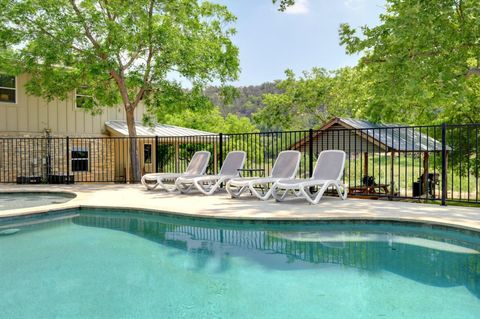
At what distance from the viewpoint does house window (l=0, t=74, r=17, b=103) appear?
15984 mm

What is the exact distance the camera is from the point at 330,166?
8.94 meters

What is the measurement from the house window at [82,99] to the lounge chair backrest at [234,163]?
24.9ft

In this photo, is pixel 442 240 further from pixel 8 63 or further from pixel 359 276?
pixel 8 63

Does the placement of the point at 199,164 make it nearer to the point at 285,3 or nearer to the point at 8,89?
the point at 285,3

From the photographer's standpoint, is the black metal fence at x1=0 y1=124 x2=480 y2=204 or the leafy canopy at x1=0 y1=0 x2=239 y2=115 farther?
the leafy canopy at x1=0 y1=0 x2=239 y2=115

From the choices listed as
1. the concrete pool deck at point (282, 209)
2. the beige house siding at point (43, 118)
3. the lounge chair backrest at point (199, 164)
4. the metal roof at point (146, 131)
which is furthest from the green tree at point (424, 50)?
the beige house siding at point (43, 118)

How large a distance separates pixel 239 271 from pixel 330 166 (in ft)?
16.5

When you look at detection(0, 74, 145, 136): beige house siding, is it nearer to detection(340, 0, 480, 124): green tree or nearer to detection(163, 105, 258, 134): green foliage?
detection(340, 0, 480, 124): green tree

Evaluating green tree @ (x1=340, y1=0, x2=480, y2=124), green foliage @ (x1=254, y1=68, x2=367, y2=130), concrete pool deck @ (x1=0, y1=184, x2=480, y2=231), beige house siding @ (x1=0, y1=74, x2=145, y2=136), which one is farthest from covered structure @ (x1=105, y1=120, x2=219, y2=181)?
green foliage @ (x1=254, y1=68, x2=367, y2=130)

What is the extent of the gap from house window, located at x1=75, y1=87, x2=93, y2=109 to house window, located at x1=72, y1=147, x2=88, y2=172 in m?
1.99

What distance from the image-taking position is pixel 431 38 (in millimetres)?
11344

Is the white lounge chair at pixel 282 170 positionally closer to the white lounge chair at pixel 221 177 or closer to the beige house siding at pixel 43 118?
the white lounge chair at pixel 221 177

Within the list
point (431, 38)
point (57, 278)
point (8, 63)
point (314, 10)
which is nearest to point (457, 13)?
point (431, 38)

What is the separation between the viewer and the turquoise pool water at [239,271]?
345cm
